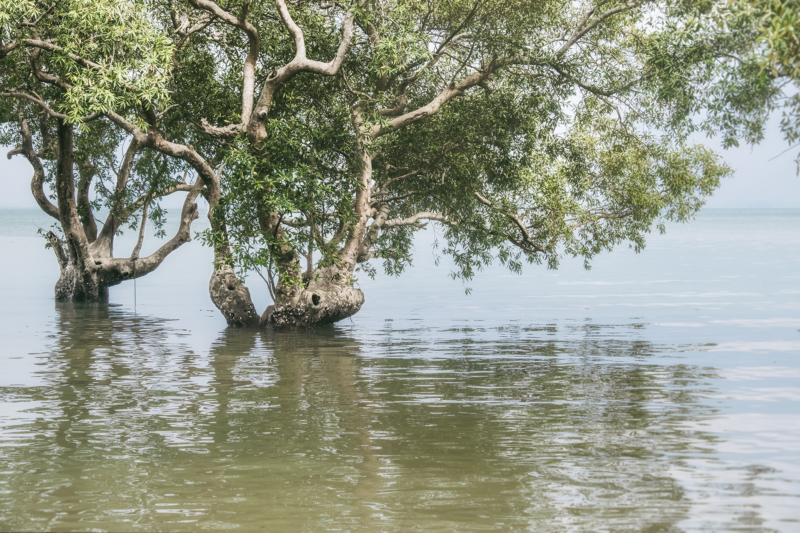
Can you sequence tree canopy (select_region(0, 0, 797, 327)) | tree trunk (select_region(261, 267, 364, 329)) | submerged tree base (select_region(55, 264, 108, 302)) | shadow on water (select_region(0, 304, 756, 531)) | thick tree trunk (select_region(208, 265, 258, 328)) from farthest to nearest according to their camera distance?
submerged tree base (select_region(55, 264, 108, 302))
thick tree trunk (select_region(208, 265, 258, 328))
tree trunk (select_region(261, 267, 364, 329))
tree canopy (select_region(0, 0, 797, 327))
shadow on water (select_region(0, 304, 756, 531))

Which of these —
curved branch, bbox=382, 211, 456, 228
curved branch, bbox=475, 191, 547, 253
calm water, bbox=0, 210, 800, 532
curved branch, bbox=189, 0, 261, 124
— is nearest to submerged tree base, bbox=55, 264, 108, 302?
calm water, bbox=0, 210, 800, 532

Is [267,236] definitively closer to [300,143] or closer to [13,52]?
[300,143]

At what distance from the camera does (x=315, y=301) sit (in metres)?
21.8

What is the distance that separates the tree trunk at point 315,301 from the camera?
21656 millimetres

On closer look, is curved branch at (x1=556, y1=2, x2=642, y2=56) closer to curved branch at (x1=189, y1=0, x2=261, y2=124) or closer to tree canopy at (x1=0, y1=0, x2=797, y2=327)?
tree canopy at (x1=0, y1=0, x2=797, y2=327)

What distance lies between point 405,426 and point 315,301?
36.8 ft

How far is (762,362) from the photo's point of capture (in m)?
15.9

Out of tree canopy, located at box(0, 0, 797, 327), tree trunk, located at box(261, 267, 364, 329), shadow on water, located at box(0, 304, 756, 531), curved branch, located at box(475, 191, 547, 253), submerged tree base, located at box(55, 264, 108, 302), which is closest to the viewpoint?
shadow on water, located at box(0, 304, 756, 531)

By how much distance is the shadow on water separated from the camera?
754cm

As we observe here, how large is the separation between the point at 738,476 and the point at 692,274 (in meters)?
36.9

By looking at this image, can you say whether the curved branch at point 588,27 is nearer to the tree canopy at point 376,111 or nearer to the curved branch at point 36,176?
the tree canopy at point 376,111

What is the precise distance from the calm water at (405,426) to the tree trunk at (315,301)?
1.19m

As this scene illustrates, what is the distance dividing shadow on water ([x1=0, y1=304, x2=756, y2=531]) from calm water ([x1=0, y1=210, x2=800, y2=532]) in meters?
0.04

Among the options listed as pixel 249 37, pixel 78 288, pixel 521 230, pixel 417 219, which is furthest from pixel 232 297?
pixel 78 288
